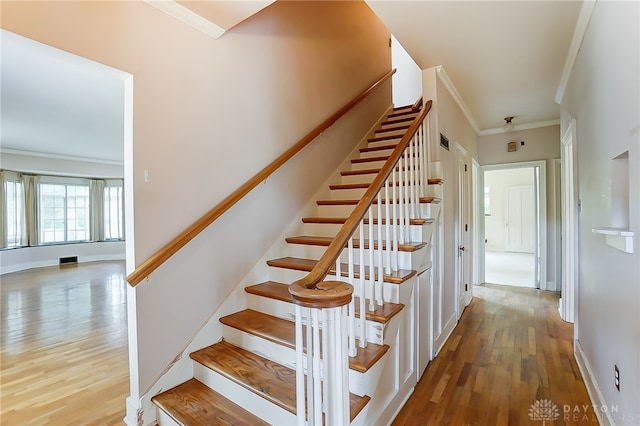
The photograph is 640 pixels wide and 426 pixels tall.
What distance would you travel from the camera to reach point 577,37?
219 centimetres

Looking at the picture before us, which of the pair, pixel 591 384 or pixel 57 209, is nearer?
pixel 591 384

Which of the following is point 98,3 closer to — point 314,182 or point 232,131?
point 232,131

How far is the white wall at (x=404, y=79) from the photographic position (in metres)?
5.37

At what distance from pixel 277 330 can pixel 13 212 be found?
321 inches

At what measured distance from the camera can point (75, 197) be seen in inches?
306

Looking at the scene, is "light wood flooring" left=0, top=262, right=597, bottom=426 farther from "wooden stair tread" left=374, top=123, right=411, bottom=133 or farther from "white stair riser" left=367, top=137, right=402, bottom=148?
"wooden stair tread" left=374, top=123, right=411, bottom=133

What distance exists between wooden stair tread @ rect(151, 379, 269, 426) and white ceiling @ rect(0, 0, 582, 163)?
6.17 ft

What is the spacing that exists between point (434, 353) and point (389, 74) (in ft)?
13.0

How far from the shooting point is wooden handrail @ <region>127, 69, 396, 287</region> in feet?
5.29

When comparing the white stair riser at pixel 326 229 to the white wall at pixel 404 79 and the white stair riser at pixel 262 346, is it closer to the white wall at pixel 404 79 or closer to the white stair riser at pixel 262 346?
the white stair riser at pixel 262 346

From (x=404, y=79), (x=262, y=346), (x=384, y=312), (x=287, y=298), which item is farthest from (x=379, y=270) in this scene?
(x=404, y=79)

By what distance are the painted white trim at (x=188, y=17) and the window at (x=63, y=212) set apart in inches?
308

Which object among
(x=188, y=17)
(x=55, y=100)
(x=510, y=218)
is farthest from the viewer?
(x=510, y=218)

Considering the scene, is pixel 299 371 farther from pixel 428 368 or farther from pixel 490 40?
pixel 490 40
